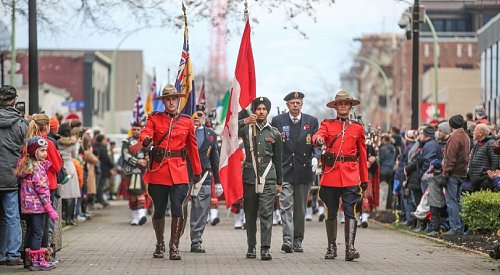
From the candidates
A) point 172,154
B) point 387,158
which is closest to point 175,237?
point 172,154

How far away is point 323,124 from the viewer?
1662 cm

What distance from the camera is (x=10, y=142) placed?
15.1m

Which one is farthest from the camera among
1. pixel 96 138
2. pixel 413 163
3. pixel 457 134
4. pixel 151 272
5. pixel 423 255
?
pixel 96 138

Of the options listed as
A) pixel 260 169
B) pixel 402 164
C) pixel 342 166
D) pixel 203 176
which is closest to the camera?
pixel 342 166

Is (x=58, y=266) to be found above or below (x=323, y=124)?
below

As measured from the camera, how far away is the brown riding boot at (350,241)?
16.0 meters

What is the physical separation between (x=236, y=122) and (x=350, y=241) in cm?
227

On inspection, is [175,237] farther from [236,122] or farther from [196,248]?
[236,122]

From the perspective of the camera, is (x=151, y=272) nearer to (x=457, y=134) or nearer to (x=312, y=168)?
(x=312, y=168)

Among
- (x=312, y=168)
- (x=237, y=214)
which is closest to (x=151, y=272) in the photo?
(x=312, y=168)

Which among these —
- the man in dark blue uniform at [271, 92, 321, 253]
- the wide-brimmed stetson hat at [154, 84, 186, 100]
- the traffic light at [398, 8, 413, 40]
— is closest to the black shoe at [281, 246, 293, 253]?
the man in dark blue uniform at [271, 92, 321, 253]

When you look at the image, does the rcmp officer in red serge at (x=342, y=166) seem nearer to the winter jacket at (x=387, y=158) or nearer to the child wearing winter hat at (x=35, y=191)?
the child wearing winter hat at (x=35, y=191)

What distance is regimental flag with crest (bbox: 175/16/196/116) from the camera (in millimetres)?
17875

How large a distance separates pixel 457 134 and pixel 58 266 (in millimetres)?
8352
